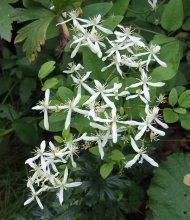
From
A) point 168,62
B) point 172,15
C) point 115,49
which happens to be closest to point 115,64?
point 115,49

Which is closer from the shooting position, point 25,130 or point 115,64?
point 115,64

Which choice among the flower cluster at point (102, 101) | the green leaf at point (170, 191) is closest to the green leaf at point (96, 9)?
the flower cluster at point (102, 101)

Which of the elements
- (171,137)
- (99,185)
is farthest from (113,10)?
(171,137)

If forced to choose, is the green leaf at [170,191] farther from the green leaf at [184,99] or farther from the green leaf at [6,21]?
the green leaf at [6,21]

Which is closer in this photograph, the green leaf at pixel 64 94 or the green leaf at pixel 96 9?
the green leaf at pixel 64 94

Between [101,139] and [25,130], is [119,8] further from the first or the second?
[25,130]

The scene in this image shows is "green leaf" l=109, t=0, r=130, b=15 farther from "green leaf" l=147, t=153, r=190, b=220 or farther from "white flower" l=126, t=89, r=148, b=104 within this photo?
"green leaf" l=147, t=153, r=190, b=220

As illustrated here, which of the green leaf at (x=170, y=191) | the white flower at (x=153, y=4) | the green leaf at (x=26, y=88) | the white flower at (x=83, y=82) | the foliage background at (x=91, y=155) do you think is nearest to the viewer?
the white flower at (x=83, y=82)
